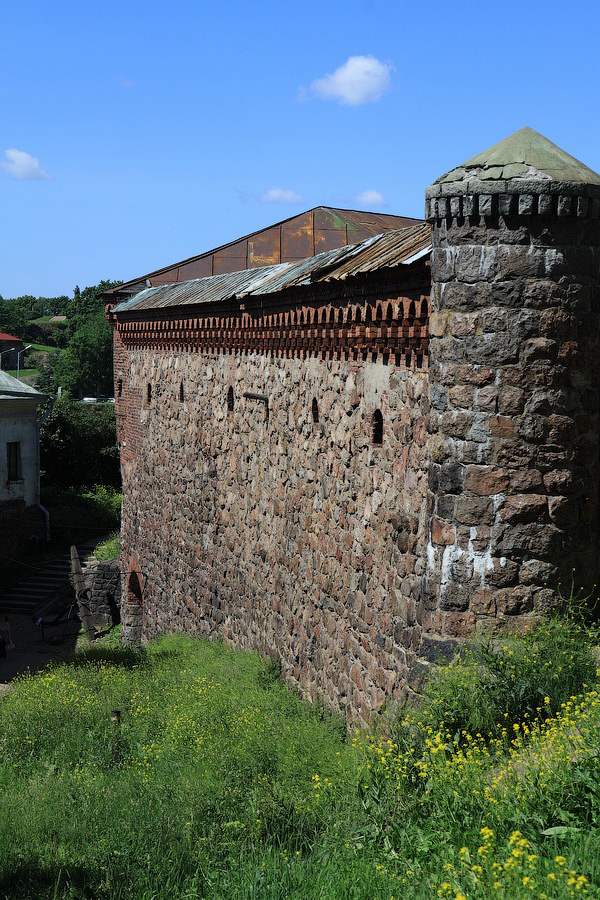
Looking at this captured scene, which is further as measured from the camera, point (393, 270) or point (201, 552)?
point (201, 552)

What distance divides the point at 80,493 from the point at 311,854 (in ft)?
93.3

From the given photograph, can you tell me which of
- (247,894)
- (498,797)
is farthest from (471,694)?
(247,894)

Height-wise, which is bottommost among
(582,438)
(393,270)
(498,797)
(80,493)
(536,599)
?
(80,493)

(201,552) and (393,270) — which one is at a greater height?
(393,270)

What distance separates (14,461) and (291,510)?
759 inches

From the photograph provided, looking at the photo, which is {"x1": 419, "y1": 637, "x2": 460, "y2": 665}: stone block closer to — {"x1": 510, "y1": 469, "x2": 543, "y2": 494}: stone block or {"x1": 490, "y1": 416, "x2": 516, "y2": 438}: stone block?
{"x1": 510, "y1": 469, "x2": 543, "y2": 494}: stone block

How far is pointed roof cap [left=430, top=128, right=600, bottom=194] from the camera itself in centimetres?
573

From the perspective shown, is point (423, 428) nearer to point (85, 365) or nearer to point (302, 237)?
point (302, 237)

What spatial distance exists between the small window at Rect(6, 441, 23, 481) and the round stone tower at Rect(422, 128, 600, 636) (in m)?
22.7

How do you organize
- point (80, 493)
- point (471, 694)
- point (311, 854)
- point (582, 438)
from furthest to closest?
point (80, 493) → point (582, 438) → point (471, 694) → point (311, 854)

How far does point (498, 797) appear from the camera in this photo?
15.3 feet

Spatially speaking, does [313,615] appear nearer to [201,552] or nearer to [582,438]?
[582,438]

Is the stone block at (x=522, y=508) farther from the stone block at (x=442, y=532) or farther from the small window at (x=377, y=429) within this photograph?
the small window at (x=377, y=429)

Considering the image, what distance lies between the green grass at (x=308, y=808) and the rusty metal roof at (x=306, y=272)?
3.02 meters
